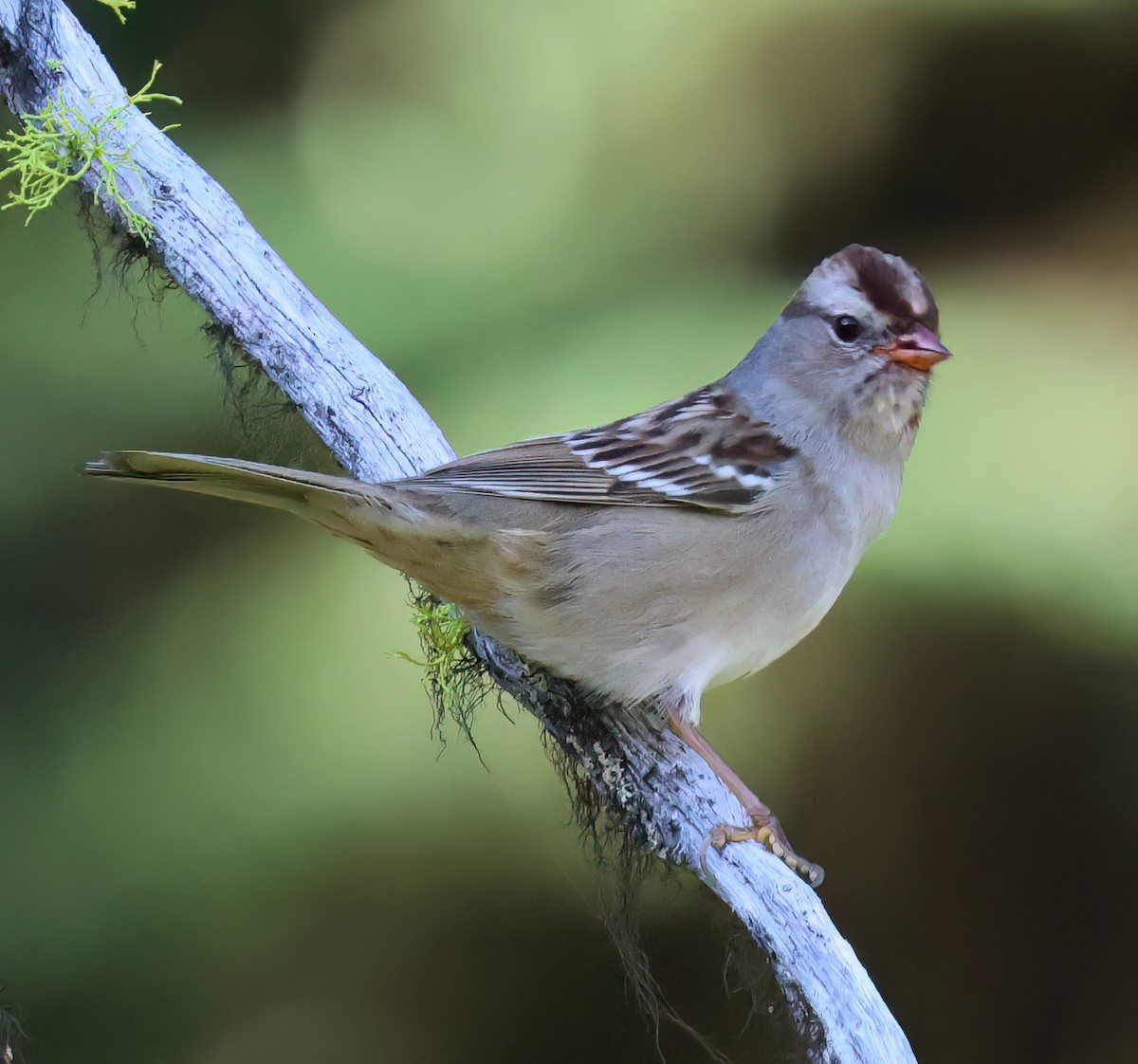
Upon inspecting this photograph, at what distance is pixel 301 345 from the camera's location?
4.17 ft

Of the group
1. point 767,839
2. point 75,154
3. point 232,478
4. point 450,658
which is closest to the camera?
point 232,478

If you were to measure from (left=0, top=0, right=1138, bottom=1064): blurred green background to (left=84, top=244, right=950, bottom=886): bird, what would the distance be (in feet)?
1.49

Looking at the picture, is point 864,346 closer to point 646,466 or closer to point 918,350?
point 918,350

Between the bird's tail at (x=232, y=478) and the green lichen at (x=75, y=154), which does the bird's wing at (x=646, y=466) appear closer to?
the bird's tail at (x=232, y=478)

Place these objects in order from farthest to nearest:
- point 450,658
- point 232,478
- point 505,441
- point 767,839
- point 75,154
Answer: point 505,441 < point 450,658 < point 75,154 < point 767,839 < point 232,478

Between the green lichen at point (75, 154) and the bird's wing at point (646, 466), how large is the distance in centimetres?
45

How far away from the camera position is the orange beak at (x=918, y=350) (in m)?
1.09

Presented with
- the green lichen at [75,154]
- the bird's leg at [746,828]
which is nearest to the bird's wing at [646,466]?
the bird's leg at [746,828]

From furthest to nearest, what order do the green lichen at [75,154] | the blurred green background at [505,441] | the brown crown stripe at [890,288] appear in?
the blurred green background at [505,441] → the green lichen at [75,154] → the brown crown stripe at [890,288]

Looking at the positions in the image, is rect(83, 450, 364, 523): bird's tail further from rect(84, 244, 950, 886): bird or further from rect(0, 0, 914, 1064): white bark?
rect(0, 0, 914, 1064): white bark

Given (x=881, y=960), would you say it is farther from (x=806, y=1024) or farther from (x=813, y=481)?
(x=813, y=481)

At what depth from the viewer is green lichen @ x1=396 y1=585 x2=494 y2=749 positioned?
136 centimetres

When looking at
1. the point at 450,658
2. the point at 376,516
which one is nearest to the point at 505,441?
the point at 450,658

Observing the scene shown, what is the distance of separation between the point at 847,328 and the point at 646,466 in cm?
24
